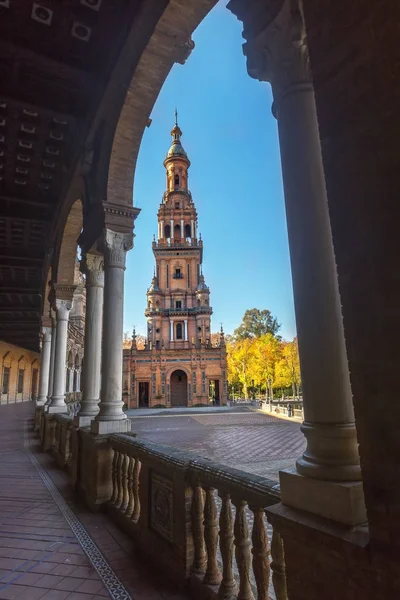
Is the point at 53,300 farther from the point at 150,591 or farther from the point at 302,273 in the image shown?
the point at 302,273

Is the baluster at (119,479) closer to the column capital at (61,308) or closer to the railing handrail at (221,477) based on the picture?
the railing handrail at (221,477)

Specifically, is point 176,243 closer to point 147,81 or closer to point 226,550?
point 147,81

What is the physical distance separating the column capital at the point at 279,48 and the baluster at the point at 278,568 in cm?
259

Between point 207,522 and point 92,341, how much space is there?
13.9 ft

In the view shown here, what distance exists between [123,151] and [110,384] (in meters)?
3.71

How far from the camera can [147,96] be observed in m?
5.41

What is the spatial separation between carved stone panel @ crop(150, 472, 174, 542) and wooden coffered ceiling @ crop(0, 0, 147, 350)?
17.8 feet

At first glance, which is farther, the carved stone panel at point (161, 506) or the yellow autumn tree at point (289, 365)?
the yellow autumn tree at point (289, 365)

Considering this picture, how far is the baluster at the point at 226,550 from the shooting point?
7.79 feet

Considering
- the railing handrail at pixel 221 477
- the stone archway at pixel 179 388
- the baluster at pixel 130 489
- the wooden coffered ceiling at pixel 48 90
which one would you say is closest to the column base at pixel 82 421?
the baluster at pixel 130 489

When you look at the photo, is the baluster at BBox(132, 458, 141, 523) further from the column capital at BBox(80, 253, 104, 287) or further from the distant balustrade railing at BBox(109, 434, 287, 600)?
the column capital at BBox(80, 253, 104, 287)

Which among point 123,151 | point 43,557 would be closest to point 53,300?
point 123,151

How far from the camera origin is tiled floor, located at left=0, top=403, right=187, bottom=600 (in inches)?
108

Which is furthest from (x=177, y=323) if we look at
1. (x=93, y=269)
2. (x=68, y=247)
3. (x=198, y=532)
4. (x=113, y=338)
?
(x=198, y=532)
